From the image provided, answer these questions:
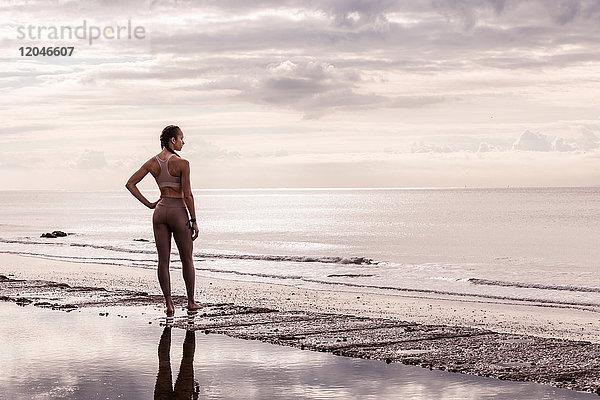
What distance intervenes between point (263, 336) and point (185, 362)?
139 centimetres

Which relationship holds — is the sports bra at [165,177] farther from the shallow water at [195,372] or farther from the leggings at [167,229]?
the shallow water at [195,372]

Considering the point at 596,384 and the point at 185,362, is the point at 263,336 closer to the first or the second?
the point at 185,362

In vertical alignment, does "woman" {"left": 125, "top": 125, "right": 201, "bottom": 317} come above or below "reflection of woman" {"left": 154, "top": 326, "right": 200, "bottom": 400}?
above

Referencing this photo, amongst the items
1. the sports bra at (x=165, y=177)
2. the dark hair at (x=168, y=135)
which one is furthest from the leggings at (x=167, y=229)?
the dark hair at (x=168, y=135)

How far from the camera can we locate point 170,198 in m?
9.52

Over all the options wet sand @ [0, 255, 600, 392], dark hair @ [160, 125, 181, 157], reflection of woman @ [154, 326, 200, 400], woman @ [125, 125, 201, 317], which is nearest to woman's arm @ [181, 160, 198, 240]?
woman @ [125, 125, 201, 317]

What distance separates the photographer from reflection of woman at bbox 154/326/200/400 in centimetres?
523

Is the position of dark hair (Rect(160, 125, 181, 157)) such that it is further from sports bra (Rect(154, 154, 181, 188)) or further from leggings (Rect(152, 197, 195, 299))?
leggings (Rect(152, 197, 195, 299))

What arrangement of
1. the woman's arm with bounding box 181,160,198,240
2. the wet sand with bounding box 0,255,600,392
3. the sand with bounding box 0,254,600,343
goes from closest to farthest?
the wet sand with bounding box 0,255,600,392 → the woman's arm with bounding box 181,160,198,240 → the sand with bounding box 0,254,600,343

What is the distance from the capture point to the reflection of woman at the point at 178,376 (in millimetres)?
5234

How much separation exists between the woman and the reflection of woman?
2206mm

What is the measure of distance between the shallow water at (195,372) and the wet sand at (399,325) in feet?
1.15

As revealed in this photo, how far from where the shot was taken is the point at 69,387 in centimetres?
539

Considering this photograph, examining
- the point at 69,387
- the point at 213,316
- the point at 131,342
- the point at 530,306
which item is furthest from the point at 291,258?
the point at 69,387
